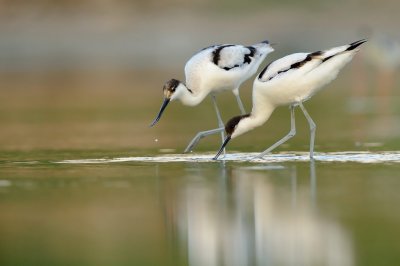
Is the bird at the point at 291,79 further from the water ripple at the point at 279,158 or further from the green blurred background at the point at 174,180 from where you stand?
the green blurred background at the point at 174,180

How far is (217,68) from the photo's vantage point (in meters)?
12.3

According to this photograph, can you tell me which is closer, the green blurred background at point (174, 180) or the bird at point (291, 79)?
the green blurred background at point (174, 180)

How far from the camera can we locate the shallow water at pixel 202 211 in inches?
258

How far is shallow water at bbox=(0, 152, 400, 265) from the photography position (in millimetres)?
6551

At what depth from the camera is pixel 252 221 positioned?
7465 millimetres

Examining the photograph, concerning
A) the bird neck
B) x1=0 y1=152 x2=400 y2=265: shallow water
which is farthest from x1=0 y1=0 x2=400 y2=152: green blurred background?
x1=0 y1=152 x2=400 y2=265: shallow water

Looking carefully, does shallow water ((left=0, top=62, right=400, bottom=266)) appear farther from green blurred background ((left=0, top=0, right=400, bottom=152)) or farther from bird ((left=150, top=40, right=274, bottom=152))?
bird ((left=150, top=40, right=274, bottom=152))

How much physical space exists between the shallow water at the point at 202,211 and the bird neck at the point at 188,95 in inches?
48.7

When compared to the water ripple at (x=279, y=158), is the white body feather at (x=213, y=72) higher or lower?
higher

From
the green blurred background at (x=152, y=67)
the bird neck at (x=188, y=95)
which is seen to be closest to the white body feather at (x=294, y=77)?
the green blurred background at (x=152, y=67)

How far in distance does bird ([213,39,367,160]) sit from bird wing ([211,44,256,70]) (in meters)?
1.23

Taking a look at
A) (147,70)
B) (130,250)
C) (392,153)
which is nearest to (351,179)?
(392,153)

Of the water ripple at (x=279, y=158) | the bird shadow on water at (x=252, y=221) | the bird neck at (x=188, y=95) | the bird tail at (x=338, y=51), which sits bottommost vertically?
the bird shadow on water at (x=252, y=221)

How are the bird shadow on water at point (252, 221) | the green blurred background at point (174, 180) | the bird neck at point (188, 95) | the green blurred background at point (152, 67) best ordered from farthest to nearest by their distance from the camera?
the green blurred background at point (152, 67)
the bird neck at point (188, 95)
the green blurred background at point (174, 180)
the bird shadow on water at point (252, 221)
